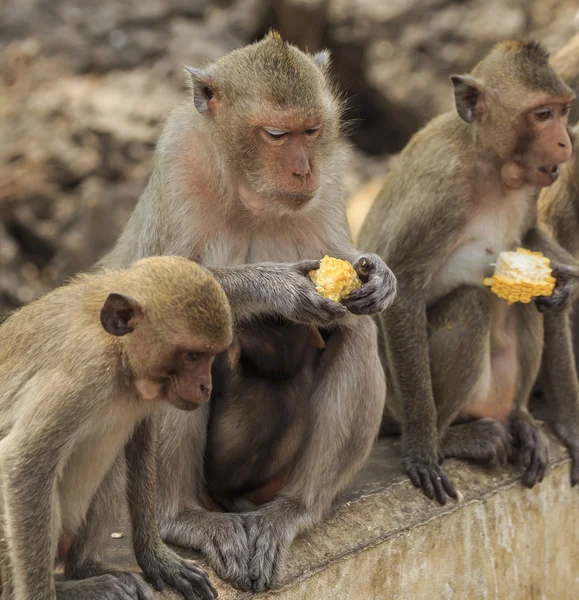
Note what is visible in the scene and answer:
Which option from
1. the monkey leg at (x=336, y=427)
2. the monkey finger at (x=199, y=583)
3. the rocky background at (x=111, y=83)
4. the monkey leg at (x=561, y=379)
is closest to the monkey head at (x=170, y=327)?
the monkey finger at (x=199, y=583)

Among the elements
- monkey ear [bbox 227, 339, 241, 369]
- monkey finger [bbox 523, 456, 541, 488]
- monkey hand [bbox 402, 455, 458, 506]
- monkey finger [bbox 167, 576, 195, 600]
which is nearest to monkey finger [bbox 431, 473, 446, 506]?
monkey hand [bbox 402, 455, 458, 506]

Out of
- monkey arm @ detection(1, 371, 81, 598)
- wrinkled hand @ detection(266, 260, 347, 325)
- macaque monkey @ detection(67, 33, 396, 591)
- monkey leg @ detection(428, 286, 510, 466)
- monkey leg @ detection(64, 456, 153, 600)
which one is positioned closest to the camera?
monkey arm @ detection(1, 371, 81, 598)

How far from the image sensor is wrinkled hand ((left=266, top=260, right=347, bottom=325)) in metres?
4.57

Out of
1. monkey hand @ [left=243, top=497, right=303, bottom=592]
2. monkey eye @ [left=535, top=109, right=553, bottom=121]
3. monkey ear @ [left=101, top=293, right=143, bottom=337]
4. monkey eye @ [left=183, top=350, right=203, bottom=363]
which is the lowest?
monkey hand @ [left=243, top=497, right=303, bottom=592]

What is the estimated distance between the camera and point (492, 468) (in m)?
5.98

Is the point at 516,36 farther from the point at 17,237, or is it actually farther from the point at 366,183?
the point at 17,237

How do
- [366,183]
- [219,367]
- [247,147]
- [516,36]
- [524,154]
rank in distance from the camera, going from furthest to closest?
1. [366,183]
2. [516,36]
3. [524,154]
4. [219,367]
5. [247,147]

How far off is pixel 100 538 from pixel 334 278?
1.49 m

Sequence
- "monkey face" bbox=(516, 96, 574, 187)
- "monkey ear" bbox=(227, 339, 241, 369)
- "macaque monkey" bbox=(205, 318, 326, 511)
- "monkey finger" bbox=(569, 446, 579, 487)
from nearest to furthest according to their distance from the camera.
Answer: "monkey ear" bbox=(227, 339, 241, 369)
"macaque monkey" bbox=(205, 318, 326, 511)
"monkey face" bbox=(516, 96, 574, 187)
"monkey finger" bbox=(569, 446, 579, 487)

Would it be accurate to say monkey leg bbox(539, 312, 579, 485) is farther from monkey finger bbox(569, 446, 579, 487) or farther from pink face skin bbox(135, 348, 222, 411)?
pink face skin bbox(135, 348, 222, 411)

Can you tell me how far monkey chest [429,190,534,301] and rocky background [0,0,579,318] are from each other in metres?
6.10

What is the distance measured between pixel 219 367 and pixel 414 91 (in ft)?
25.4

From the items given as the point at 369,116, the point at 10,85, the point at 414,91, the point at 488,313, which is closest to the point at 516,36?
the point at 414,91

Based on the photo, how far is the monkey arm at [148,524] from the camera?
4273 mm
